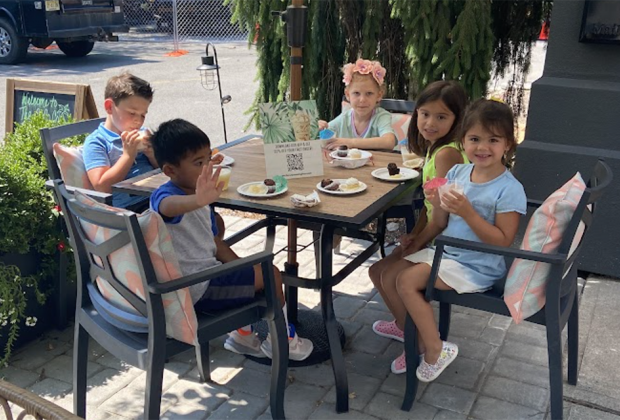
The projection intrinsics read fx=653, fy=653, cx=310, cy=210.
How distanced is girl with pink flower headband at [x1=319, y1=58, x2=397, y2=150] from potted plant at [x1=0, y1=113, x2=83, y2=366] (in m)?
1.49

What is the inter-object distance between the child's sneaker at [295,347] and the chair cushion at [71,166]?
1133mm

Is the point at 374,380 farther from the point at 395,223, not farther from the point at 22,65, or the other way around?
the point at 22,65

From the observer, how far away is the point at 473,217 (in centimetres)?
252

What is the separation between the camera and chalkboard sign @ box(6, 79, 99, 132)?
4.02 m

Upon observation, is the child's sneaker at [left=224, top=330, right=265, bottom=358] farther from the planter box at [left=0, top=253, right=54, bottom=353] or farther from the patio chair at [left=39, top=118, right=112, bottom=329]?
the planter box at [left=0, top=253, right=54, bottom=353]

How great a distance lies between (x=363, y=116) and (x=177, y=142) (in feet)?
5.38

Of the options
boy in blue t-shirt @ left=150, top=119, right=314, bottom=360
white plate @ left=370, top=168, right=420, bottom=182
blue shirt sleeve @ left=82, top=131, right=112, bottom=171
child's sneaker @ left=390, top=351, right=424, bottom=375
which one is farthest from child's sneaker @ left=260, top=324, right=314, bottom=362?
blue shirt sleeve @ left=82, top=131, right=112, bottom=171

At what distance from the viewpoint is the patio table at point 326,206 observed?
253 cm

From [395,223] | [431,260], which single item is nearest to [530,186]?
[395,223]

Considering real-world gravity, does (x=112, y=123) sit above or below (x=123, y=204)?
above

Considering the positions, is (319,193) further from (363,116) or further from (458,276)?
(363,116)

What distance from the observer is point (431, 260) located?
2.77 metres

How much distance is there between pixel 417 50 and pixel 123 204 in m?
2.28

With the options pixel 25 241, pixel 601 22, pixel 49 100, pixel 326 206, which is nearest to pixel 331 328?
pixel 326 206
